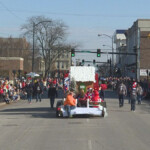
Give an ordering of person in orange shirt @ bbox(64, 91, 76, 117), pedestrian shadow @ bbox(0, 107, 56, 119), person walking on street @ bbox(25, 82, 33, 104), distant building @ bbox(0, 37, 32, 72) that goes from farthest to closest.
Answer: distant building @ bbox(0, 37, 32, 72)
person walking on street @ bbox(25, 82, 33, 104)
pedestrian shadow @ bbox(0, 107, 56, 119)
person in orange shirt @ bbox(64, 91, 76, 117)

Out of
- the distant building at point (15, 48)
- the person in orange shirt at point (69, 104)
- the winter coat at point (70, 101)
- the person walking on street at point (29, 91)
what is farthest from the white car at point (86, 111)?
the distant building at point (15, 48)

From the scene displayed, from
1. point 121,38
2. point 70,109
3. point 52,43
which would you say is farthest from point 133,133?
point 121,38

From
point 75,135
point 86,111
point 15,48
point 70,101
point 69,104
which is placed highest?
point 15,48

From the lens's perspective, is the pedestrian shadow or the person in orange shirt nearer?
the person in orange shirt

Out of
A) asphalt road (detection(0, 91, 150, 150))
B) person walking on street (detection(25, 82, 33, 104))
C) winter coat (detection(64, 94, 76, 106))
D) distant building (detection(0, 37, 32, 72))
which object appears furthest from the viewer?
distant building (detection(0, 37, 32, 72))

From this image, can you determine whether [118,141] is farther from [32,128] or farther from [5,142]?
[32,128]

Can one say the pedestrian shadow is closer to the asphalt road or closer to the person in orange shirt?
the person in orange shirt

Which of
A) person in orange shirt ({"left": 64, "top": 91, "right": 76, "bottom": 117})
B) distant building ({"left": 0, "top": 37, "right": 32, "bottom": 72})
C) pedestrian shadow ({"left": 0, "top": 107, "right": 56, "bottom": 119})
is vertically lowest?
pedestrian shadow ({"left": 0, "top": 107, "right": 56, "bottom": 119})

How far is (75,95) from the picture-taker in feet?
82.1

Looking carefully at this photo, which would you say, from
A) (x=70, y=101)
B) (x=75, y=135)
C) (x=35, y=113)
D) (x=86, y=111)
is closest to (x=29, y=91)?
(x=35, y=113)

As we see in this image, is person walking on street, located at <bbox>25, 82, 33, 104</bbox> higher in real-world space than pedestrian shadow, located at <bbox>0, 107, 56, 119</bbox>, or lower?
higher

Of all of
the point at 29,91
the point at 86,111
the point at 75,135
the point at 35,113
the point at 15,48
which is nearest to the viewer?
the point at 75,135

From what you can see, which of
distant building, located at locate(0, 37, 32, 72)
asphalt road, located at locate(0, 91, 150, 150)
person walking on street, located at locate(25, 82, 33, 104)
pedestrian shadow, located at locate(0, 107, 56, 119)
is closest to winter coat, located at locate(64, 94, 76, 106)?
pedestrian shadow, located at locate(0, 107, 56, 119)

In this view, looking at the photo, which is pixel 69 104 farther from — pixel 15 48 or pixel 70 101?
pixel 15 48
